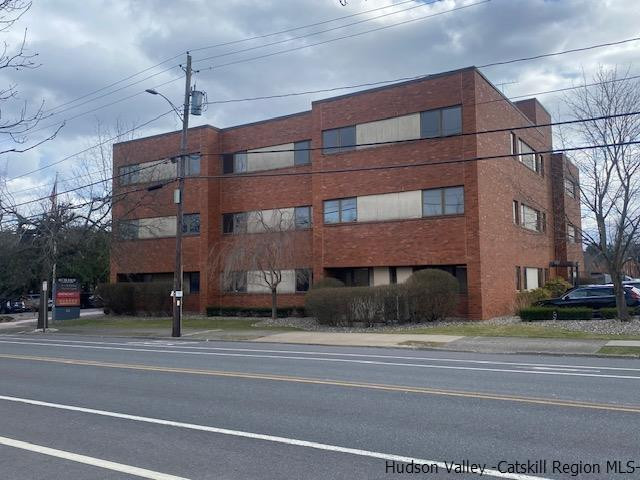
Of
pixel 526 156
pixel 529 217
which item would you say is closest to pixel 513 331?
pixel 529 217

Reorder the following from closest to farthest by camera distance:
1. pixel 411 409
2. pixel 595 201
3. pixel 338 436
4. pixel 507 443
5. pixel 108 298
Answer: pixel 507 443 < pixel 338 436 < pixel 411 409 < pixel 595 201 < pixel 108 298

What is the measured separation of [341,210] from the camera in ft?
95.0

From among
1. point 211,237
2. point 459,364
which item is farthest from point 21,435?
point 211,237

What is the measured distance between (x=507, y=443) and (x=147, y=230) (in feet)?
108

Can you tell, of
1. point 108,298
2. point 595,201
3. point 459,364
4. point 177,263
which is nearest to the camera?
point 459,364

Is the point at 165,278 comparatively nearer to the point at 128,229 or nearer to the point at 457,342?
the point at 128,229

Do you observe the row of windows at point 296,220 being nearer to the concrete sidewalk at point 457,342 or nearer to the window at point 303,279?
the window at point 303,279

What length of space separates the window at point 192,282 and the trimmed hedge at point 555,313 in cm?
1843

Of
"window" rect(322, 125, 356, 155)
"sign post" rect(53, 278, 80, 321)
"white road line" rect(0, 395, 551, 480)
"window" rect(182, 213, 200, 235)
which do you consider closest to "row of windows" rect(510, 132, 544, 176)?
"window" rect(322, 125, 356, 155)

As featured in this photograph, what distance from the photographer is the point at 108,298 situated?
36.5 m

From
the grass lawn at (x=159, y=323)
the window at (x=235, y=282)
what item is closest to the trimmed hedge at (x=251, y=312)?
the grass lawn at (x=159, y=323)

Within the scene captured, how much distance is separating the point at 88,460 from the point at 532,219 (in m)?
30.7

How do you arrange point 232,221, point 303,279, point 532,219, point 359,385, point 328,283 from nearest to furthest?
point 359,385 < point 328,283 < point 303,279 < point 532,219 < point 232,221

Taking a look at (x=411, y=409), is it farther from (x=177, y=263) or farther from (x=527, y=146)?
(x=527, y=146)
